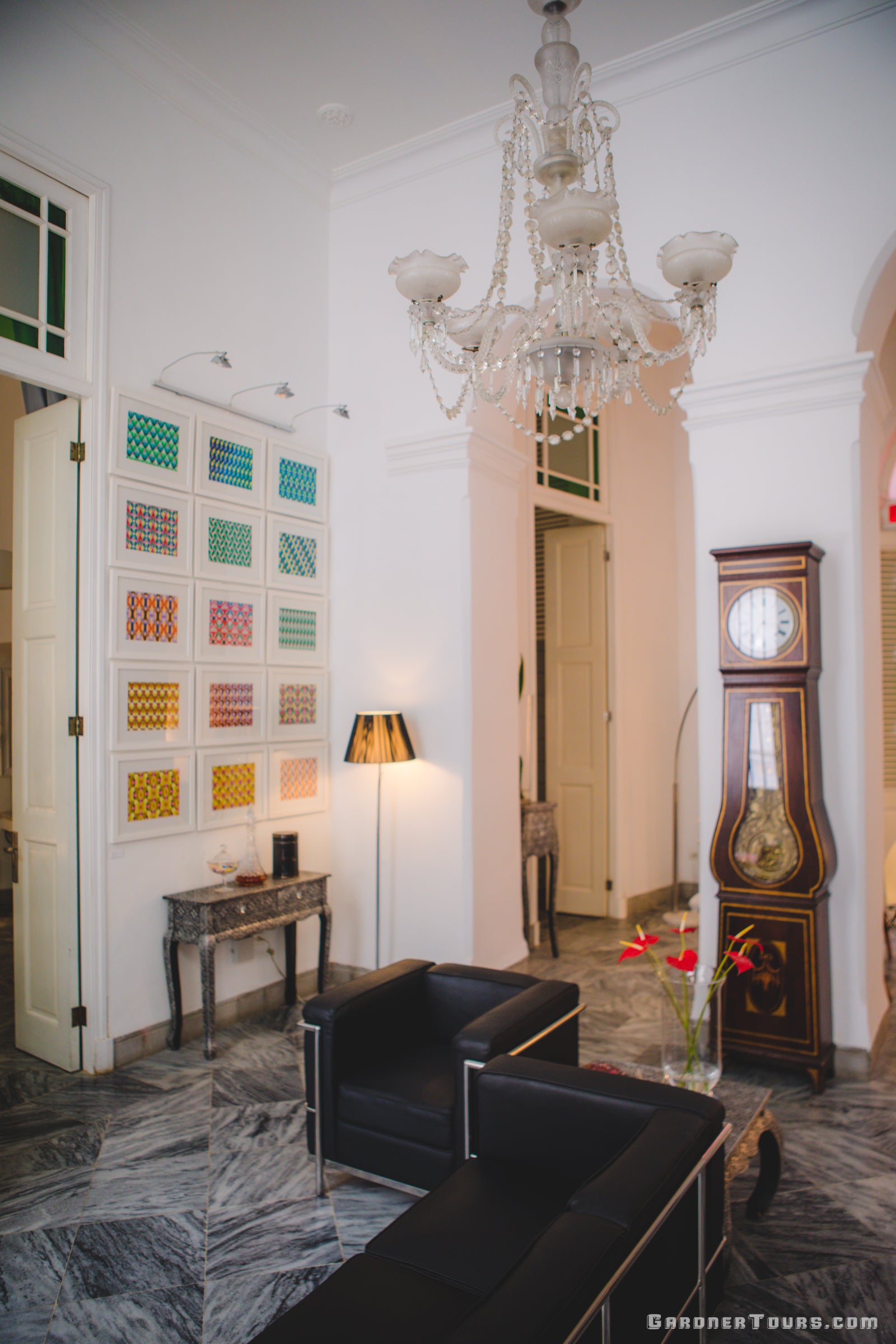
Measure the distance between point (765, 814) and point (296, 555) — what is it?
2719mm

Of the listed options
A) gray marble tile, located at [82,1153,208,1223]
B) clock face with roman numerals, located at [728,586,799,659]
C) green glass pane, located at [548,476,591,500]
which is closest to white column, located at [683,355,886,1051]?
clock face with roman numerals, located at [728,586,799,659]

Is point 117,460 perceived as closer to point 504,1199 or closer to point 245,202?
point 245,202

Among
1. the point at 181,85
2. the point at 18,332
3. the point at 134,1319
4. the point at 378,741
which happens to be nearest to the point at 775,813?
the point at 378,741

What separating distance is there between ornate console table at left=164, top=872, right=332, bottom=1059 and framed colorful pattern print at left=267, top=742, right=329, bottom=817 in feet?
1.54

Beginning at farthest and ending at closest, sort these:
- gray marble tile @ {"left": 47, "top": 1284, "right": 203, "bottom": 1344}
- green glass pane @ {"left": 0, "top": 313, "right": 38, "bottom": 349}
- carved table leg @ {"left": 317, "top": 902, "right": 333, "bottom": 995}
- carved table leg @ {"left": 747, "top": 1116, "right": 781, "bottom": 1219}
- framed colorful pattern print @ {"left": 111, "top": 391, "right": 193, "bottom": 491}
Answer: carved table leg @ {"left": 317, "top": 902, "right": 333, "bottom": 995}, framed colorful pattern print @ {"left": 111, "top": 391, "right": 193, "bottom": 491}, green glass pane @ {"left": 0, "top": 313, "right": 38, "bottom": 349}, carved table leg @ {"left": 747, "top": 1116, "right": 781, "bottom": 1219}, gray marble tile @ {"left": 47, "top": 1284, "right": 203, "bottom": 1344}

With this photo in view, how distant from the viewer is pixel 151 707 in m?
4.00

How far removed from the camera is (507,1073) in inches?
90.3

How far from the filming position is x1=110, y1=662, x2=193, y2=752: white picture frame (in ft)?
12.6

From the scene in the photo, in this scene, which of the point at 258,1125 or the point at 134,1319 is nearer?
the point at 134,1319

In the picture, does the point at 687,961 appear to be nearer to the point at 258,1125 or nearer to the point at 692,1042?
the point at 692,1042

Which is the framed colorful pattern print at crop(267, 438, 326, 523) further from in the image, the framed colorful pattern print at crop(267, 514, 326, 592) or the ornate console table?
the ornate console table

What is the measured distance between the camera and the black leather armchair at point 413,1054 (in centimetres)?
258

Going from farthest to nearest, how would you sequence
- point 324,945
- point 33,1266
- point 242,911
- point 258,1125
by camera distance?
1. point 324,945
2. point 242,911
3. point 258,1125
4. point 33,1266

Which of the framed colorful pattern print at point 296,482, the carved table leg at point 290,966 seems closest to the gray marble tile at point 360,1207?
the carved table leg at point 290,966
